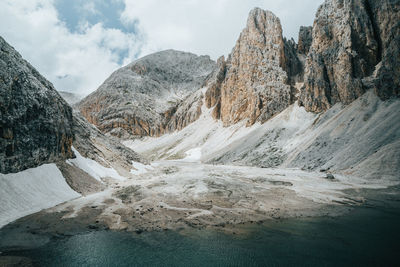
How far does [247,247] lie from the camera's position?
1069 centimetres

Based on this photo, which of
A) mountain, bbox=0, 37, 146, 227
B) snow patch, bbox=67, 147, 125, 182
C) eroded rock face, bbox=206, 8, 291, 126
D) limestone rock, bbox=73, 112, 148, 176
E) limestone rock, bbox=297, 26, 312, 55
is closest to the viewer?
mountain, bbox=0, 37, 146, 227

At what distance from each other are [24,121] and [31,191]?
7.29 meters

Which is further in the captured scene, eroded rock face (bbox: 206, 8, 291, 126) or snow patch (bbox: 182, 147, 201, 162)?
snow patch (bbox: 182, 147, 201, 162)

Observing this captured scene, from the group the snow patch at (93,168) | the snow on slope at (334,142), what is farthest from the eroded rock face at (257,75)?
the snow patch at (93,168)

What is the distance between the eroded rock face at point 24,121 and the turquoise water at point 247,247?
11794 mm

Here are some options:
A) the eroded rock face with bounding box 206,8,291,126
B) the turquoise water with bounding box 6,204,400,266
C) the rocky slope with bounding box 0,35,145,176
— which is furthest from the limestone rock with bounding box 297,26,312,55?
Result: the turquoise water with bounding box 6,204,400,266

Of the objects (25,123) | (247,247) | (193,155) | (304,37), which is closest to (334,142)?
(247,247)

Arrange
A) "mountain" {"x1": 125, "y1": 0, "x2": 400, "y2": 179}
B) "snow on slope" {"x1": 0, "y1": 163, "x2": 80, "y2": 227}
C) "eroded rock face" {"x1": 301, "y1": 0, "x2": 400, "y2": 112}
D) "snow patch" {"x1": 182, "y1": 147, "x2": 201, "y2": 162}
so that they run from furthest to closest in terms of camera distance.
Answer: "snow patch" {"x1": 182, "y1": 147, "x2": 201, "y2": 162} → "eroded rock face" {"x1": 301, "y1": 0, "x2": 400, "y2": 112} → "mountain" {"x1": 125, "y1": 0, "x2": 400, "y2": 179} → "snow on slope" {"x1": 0, "y1": 163, "x2": 80, "y2": 227}

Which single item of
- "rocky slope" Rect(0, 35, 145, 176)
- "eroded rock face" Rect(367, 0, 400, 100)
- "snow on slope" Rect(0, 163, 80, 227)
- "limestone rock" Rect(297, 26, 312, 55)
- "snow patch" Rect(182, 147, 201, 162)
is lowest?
"snow patch" Rect(182, 147, 201, 162)

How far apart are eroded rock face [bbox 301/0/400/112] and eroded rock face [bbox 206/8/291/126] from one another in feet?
57.4

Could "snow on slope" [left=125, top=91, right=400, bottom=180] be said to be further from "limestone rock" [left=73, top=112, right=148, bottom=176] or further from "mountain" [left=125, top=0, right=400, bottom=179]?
"limestone rock" [left=73, top=112, right=148, bottom=176]

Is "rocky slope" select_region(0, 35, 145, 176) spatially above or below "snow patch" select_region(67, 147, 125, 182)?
above

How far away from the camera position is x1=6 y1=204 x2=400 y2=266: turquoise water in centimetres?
948

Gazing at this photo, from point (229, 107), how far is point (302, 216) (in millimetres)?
97002
